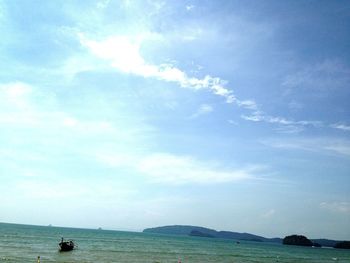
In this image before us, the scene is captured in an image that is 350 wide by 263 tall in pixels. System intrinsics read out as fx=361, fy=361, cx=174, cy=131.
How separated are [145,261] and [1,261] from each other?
2168 centimetres

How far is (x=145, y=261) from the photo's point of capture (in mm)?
57625

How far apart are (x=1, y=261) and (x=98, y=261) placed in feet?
45.1

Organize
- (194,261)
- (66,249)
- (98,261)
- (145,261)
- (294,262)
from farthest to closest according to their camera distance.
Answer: (294,262) < (66,249) < (194,261) < (145,261) < (98,261)

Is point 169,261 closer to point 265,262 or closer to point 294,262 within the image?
point 265,262

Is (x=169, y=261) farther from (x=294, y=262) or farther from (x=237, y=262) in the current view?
(x=294, y=262)

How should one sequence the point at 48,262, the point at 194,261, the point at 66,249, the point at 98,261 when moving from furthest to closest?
the point at 66,249
the point at 194,261
the point at 98,261
the point at 48,262

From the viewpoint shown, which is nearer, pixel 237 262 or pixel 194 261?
pixel 194 261

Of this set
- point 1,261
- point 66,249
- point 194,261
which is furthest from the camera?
point 66,249

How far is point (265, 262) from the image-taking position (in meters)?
74.3

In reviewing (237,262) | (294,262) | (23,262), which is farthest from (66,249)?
(294,262)

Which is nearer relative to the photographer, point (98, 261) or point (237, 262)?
point (98, 261)

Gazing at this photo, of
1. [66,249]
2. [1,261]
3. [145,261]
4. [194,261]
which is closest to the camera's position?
[1,261]

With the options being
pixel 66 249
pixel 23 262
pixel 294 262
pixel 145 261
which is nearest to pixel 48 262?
pixel 23 262

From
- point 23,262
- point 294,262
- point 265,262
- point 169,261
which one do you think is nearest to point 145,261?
point 169,261
